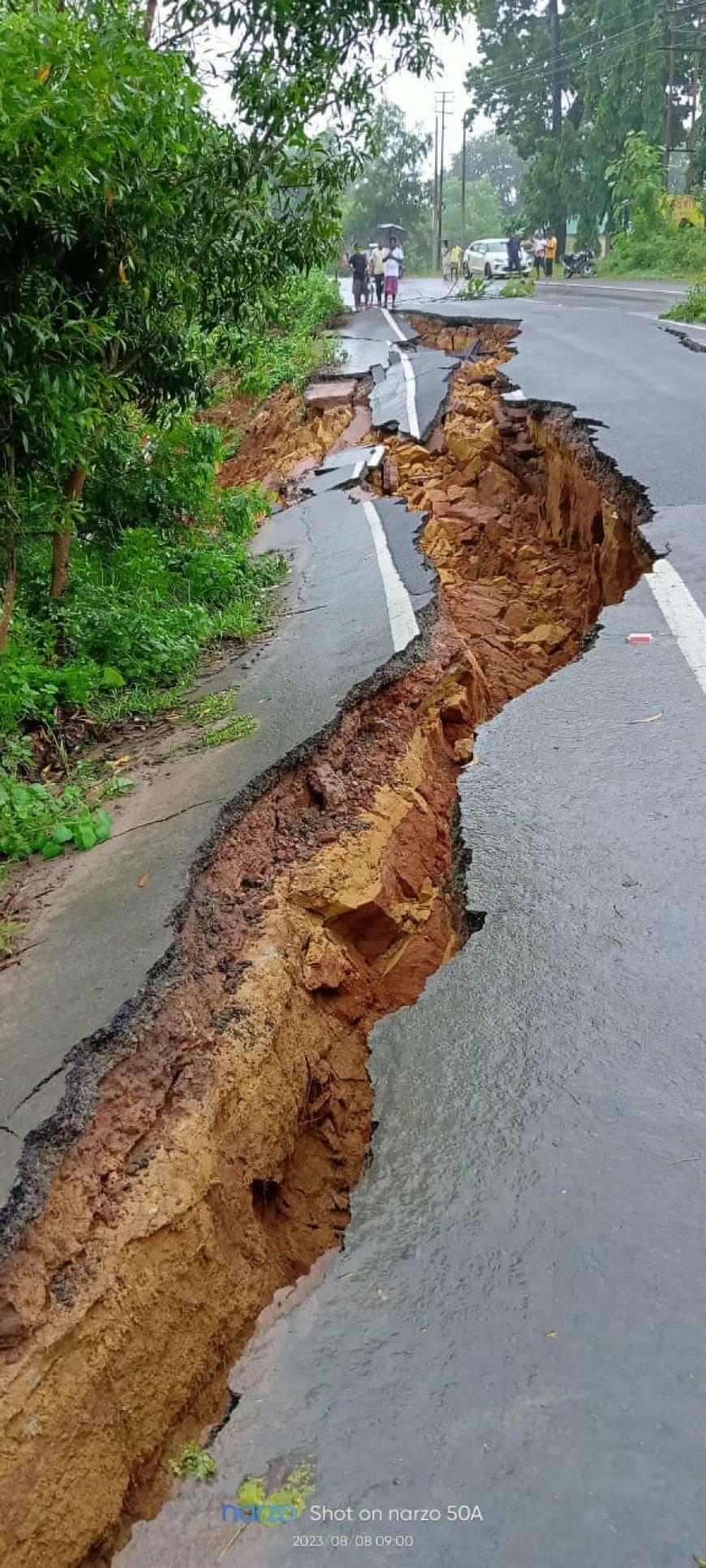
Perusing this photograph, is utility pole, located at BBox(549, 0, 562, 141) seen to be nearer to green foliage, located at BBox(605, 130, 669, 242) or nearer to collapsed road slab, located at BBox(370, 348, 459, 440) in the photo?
green foliage, located at BBox(605, 130, 669, 242)

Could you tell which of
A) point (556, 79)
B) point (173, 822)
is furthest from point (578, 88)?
point (173, 822)

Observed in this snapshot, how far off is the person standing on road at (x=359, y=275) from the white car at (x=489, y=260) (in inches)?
370

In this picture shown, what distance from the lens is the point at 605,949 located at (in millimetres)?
3131

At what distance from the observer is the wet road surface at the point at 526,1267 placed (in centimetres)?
183

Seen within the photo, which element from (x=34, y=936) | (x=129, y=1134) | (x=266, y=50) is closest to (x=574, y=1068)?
(x=129, y=1134)

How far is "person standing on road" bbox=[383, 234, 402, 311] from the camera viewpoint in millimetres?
24844

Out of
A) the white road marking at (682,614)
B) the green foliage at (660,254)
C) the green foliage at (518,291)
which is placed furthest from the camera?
the green foliage at (660,254)

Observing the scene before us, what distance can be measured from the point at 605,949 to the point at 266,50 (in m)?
5.87

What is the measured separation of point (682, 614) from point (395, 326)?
60.5 ft

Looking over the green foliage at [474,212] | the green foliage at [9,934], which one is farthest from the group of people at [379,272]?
the green foliage at [474,212]

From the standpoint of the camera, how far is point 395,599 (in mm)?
6945

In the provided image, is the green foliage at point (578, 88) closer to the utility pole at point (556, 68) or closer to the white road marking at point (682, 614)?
the utility pole at point (556, 68)

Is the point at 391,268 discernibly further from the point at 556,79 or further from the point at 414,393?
the point at 556,79

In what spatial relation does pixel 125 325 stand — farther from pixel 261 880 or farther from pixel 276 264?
pixel 261 880
